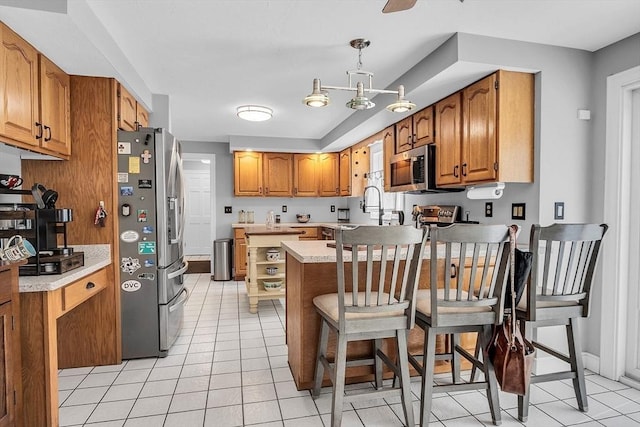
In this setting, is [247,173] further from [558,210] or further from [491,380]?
[491,380]

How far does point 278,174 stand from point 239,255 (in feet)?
5.01

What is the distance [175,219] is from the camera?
304cm

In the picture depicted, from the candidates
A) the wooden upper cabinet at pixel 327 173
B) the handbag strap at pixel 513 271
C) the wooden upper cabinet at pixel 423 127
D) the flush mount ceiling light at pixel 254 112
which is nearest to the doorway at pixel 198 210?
the wooden upper cabinet at pixel 327 173

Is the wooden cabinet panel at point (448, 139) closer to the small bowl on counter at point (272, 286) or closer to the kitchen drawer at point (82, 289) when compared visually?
the small bowl on counter at point (272, 286)

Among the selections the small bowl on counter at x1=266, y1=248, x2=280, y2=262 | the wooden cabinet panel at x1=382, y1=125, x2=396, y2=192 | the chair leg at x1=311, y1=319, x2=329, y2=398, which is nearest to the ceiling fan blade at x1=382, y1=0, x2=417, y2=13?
the chair leg at x1=311, y1=319, x2=329, y2=398

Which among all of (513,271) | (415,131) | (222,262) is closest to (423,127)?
(415,131)

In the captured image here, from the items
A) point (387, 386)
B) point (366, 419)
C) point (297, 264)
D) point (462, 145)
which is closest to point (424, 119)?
point (462, 145)

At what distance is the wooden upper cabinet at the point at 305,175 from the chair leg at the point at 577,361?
4647mm

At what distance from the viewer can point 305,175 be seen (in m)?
6.26

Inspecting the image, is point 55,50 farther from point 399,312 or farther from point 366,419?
point 366,419

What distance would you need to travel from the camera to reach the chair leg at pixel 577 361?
2029 mm

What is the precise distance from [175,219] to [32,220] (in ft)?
3.51

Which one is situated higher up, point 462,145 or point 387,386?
point 462,145

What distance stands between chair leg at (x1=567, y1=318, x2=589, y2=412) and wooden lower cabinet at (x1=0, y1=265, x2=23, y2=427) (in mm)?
2872
